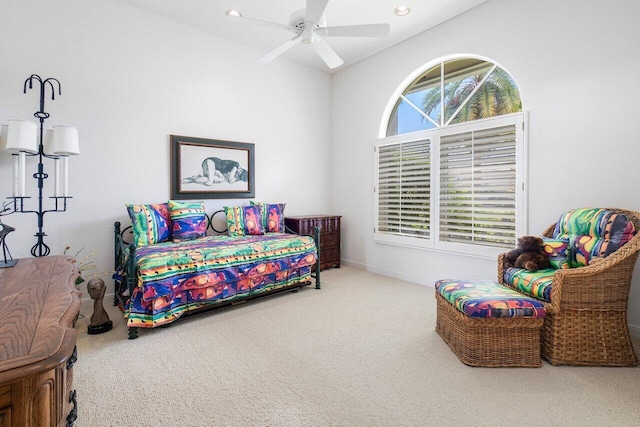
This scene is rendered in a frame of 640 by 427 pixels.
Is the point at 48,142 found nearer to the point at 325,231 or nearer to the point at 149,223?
the point at 149,223

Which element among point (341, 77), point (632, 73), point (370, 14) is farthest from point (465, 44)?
point (341, 77)

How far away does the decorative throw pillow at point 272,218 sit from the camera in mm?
4266

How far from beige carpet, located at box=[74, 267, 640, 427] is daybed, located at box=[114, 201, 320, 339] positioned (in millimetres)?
242

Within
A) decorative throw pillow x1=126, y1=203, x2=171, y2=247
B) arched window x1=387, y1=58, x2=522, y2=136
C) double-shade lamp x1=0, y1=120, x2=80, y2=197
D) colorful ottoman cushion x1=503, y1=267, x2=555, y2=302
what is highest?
arched window x1=387, y1=58, x2=522, y2=136

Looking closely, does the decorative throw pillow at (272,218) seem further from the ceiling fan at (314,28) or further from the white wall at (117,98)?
the ceiling fan at (314,28)

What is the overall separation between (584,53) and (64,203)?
4867 mm

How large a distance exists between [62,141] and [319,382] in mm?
2797

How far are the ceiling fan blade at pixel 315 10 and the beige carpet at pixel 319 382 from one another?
255 centimetres

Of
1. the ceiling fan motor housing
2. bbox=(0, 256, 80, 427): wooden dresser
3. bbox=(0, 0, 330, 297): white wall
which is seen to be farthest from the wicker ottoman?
bbox=(0, 0, 330, 297): white wall

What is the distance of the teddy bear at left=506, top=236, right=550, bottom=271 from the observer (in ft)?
8.30

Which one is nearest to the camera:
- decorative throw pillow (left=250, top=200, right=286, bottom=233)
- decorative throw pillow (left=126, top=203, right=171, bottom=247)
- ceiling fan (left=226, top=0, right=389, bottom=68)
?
ceiling fan (left=226, top=0, right=389, bottom=68)

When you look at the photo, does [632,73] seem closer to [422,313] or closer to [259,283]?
[422,313]

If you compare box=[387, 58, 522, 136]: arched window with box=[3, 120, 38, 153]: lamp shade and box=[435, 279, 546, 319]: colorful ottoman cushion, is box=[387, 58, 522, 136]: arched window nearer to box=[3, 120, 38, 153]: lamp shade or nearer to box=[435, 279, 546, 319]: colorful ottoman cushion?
box=[435, 279, 546, 319]: colorful ottoman cushion

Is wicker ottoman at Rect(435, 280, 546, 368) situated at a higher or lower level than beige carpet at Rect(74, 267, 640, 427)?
higher
